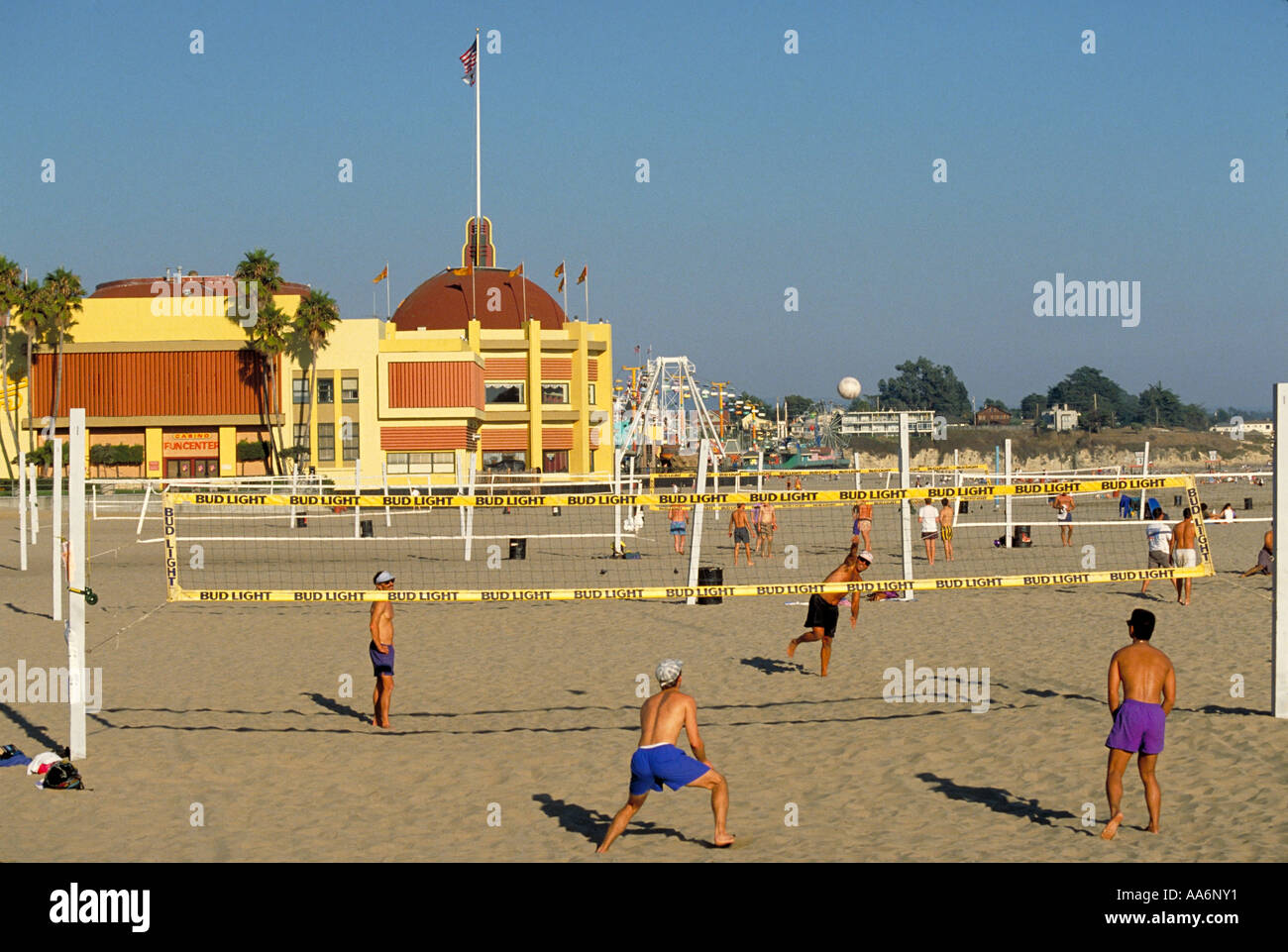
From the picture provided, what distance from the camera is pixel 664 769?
7328mm

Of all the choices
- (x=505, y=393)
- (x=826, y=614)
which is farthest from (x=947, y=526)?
(x=505, y=393)

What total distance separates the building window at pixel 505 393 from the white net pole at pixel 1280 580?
57.1 m

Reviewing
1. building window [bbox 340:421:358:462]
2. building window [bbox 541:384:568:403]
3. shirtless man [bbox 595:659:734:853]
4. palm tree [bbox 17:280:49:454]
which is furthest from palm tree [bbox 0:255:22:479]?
shirtless man [bbox 595:659:734:853]

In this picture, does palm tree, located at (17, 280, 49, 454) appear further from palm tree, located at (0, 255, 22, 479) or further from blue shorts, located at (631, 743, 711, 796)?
blue shorts, located at (631, 743, 711, 796)

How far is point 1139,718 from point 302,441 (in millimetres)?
55712

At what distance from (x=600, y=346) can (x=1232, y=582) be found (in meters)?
50.5

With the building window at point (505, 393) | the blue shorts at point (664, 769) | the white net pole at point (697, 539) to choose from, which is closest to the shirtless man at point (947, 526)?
the white net pole at point (697, 539)

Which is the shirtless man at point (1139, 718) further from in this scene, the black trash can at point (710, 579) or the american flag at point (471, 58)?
the american flag at point (471, 58)

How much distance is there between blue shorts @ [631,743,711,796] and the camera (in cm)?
733

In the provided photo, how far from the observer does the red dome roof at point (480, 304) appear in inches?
2783

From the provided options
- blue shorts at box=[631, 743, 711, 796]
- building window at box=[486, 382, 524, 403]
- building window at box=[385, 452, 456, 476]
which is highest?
building window at box=[486, 382, 524, 403]

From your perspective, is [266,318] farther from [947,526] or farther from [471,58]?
[947,526]

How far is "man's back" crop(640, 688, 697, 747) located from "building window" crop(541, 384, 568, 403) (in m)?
60.1
